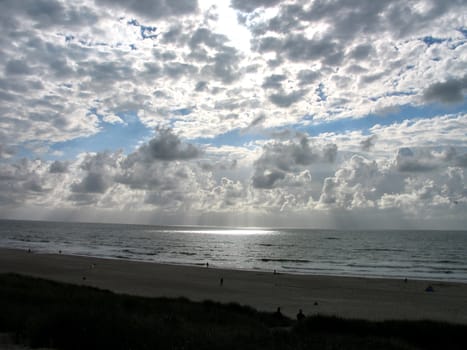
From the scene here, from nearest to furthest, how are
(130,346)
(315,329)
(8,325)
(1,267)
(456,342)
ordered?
(130,346) < (8,325) < (456,342) < (315,329) < (1,267)

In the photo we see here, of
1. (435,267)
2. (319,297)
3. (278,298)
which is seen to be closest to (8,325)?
(278,298)

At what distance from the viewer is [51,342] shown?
31.4 feet

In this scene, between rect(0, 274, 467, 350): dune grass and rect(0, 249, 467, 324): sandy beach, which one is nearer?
rect(0, 274, 467, 350): dune grass

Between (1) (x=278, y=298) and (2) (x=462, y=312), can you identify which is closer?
(2) (x=462, y=312)

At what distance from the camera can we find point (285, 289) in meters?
34.2

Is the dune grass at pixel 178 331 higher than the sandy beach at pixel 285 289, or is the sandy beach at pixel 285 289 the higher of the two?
the dune grass at pixel 178 331

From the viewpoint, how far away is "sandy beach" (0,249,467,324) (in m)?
25.1

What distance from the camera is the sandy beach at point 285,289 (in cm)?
2514

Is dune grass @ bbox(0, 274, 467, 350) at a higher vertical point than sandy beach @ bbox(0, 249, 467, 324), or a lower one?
higher

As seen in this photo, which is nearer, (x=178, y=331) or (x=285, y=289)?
(x=178, y=331)

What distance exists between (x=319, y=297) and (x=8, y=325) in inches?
908

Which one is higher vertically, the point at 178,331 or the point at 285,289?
the point at 178,331

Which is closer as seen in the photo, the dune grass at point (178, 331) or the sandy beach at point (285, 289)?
the dune grass at point (178, 331)

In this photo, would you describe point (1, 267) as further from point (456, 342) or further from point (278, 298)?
point (456, 342)
